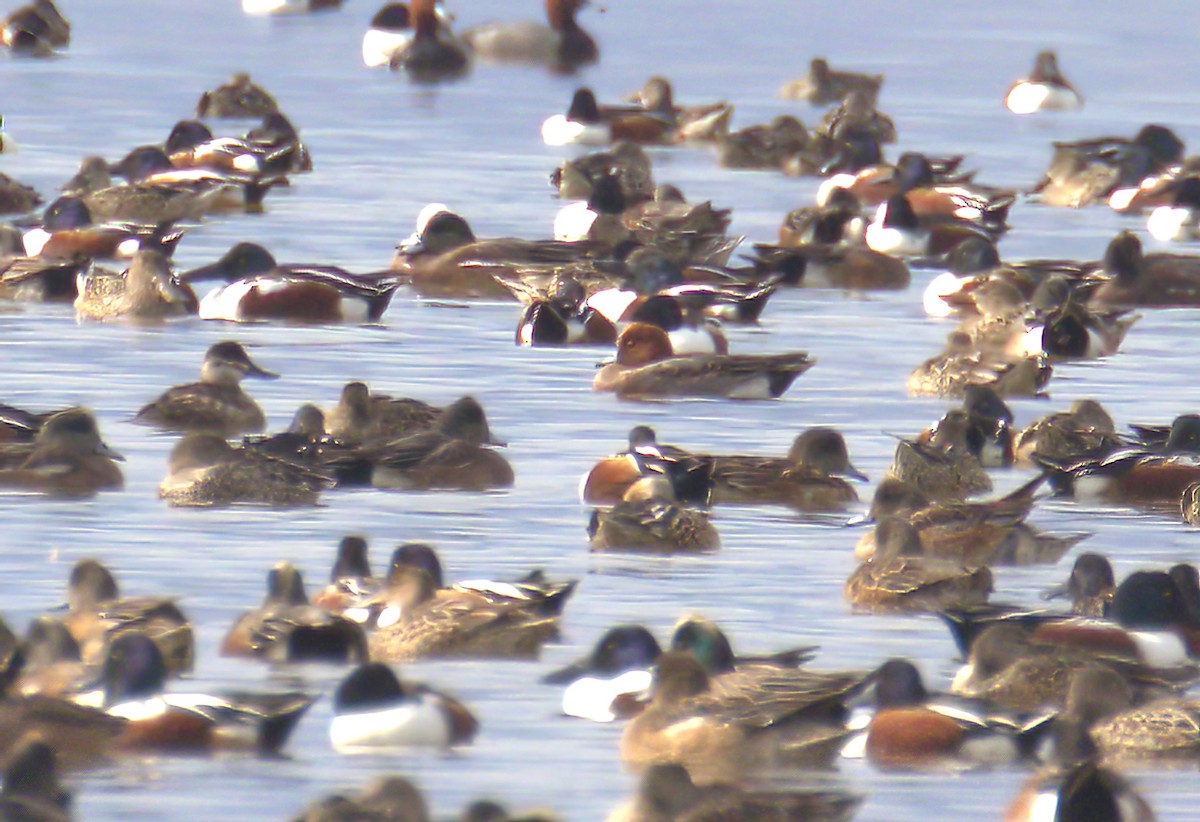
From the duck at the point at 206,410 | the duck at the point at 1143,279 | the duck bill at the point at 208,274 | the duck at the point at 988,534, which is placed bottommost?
the duck at the point at 988,534

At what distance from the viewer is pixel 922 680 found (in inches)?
471

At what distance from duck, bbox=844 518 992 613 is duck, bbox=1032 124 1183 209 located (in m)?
20.5

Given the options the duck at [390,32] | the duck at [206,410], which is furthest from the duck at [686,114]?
the duck at [206,410]

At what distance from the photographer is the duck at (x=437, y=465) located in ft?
57.0

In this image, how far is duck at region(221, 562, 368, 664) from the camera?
12.8m

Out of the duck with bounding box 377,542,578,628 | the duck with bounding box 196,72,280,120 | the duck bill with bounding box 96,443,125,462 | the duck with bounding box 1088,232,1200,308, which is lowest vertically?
the duck with bounding box 377,542,578,628

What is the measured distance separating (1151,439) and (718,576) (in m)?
4.17

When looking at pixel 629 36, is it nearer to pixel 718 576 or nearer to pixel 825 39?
pixel 825 39

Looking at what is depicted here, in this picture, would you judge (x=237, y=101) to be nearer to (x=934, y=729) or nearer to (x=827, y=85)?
(x=827, y=85)

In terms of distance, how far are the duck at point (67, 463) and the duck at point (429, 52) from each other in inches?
1267

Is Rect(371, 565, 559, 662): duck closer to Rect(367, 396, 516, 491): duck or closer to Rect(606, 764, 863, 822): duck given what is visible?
Rect(606, 764, 863, 822): duck

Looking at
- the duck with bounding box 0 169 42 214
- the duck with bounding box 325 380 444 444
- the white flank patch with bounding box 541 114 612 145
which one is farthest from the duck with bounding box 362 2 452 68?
the duck with bounding box 325 380 444 444

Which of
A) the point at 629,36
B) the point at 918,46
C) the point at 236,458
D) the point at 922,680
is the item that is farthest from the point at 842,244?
the point at 629,36

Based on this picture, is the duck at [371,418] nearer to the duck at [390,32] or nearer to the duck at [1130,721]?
the duck at [1130,721]
